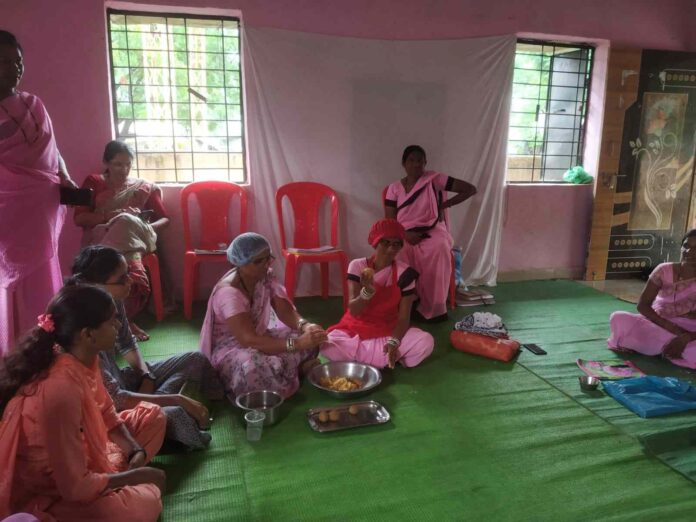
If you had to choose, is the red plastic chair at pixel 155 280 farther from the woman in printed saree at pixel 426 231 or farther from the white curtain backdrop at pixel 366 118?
the woman in printed saree at pixel 426 231

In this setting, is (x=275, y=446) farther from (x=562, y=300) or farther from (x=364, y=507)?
(x=562, y=300)

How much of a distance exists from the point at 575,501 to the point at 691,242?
6.89 feet

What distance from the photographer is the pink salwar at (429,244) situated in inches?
175

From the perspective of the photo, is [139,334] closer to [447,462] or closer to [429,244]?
[429,244]

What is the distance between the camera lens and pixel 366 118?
4.95m

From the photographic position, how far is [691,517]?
2.03 m

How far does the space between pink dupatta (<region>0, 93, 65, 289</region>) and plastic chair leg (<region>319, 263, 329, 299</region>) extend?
8.40 ft

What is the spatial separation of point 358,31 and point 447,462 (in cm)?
383

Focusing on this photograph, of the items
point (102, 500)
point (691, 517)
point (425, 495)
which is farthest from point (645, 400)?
point (102, 500)

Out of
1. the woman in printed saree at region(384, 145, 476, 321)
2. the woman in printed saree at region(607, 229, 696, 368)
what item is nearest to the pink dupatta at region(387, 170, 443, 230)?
the woman in printed saree at region(384, 145, 476, 321)

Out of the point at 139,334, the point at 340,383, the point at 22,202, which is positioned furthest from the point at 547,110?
the point at 22,202

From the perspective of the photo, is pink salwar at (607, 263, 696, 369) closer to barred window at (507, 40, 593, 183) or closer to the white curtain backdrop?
the white curtain backdrop

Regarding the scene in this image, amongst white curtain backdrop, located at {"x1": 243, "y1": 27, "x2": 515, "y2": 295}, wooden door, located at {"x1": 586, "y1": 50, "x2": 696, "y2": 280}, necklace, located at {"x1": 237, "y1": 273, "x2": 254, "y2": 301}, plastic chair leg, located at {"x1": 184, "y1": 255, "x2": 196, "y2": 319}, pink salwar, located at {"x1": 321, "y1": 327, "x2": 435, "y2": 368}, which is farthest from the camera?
wooden door, located at {"x1": 586, "y1": 50, "x2": 696, "y2": 280}

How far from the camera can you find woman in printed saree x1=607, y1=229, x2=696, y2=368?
11.5 feet
